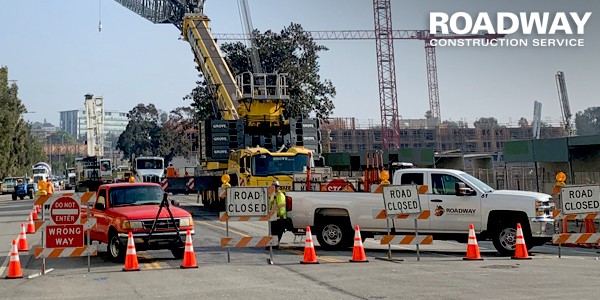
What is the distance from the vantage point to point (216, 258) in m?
16.8

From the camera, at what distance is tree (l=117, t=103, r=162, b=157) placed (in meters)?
124

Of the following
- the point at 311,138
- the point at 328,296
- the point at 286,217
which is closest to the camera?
the point at 328,296

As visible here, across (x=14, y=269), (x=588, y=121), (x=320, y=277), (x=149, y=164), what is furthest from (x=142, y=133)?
(x=320, y=277)

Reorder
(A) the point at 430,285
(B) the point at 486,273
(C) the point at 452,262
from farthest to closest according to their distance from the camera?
(C) the point at 452,262 < (B) the point at 486,273 < (A) the point at 430,285

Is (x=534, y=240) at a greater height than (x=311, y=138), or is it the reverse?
(x=311, y=138)

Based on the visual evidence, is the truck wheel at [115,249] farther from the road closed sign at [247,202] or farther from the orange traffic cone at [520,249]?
the orange traffic cone at [520,249]

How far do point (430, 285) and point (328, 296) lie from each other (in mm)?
1931

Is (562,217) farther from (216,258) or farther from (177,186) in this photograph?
(177,186)

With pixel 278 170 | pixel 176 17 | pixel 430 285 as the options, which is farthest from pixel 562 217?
pixel 176 17

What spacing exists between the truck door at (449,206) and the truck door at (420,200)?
0.46 feet

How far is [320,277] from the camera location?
43.5 feet

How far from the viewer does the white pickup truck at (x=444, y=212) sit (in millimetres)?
16641

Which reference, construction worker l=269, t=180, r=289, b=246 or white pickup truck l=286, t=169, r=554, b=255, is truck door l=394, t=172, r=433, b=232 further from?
construction worker l=269, t=180, r=289, b=246

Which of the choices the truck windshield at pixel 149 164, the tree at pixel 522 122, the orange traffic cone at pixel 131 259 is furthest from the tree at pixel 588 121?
the orange traffic cone at pixel 131 259
